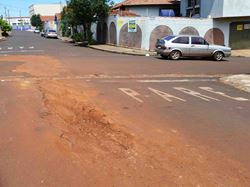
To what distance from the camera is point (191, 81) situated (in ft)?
46.8

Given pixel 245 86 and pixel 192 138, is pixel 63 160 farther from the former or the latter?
pixel 245 86

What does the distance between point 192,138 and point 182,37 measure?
1878cm

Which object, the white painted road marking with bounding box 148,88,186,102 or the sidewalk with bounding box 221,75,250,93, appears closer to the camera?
the white painted road marking with bounding box 148,88,186,102

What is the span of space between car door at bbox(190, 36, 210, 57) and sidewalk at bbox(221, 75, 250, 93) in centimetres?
952

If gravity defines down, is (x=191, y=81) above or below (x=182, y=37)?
below

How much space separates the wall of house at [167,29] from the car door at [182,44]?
7.22 m

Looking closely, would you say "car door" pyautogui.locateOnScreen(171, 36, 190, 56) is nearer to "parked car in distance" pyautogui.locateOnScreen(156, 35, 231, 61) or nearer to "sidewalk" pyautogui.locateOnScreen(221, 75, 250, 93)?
"parked car in distance" pyautogui.locateOnScreen(156, 35, 231, 61)

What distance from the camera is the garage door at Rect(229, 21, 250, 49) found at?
33.3 m

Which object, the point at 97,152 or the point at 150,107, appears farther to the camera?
the point at 150,107

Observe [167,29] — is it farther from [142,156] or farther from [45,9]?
[45,9]

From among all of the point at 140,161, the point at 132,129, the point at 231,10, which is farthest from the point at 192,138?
the point at 231,10

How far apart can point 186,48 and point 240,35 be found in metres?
11.3

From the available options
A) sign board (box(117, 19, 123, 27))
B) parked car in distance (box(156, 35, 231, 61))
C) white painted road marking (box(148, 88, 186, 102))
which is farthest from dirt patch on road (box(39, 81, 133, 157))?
sign board (box(117, 19, 123, 27))

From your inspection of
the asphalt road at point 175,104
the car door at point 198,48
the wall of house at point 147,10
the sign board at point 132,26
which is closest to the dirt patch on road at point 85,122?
the asphalt road at point 175,104
